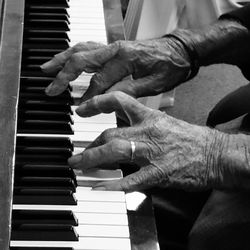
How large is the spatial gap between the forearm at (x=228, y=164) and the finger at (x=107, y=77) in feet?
0.81

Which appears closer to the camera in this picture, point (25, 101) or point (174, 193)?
point (25, 101)

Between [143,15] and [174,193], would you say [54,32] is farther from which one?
[143,15]

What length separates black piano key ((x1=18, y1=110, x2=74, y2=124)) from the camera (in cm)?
107

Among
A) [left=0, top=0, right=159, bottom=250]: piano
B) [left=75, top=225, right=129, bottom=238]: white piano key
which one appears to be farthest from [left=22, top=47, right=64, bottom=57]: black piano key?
[left=75, top=225, right=129, bottom=238]: white piano key

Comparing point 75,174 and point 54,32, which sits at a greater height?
point 54,32

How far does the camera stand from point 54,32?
4.07 feet

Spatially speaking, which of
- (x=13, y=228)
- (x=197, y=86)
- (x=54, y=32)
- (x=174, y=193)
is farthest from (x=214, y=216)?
(x=197, y=86)

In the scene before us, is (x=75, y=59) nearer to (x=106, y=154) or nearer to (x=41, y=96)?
(x=41, y=96)

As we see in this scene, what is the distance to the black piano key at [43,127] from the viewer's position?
41.0 inches

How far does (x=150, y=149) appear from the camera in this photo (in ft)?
3.18

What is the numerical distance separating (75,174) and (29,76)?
10.4 inches

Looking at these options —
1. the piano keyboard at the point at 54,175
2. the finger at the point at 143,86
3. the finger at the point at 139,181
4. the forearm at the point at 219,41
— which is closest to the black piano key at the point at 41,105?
the piano keyboard at the point at 54,175

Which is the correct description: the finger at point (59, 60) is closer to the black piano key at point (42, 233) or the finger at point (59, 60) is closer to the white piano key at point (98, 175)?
the white piano key at point (98, 175)

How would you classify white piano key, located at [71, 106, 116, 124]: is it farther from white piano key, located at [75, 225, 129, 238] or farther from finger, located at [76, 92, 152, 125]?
white piano key, located at [75, 225, 129, 238]
